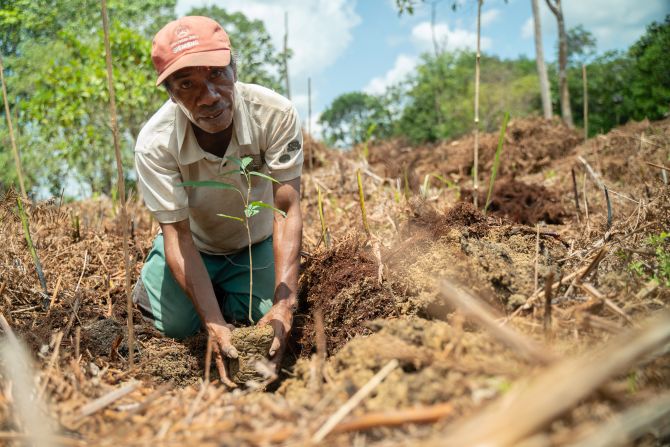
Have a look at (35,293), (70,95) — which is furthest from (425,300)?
(70,95)

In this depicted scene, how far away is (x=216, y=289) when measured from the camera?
2869 millimetres

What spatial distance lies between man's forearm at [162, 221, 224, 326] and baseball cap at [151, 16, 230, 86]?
2.19 feet

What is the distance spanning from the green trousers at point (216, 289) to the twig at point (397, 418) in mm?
1669

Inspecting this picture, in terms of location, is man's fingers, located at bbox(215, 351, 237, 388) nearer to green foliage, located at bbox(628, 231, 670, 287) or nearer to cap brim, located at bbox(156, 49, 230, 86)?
cap brim, located at bbox(156, 49, 230, 86)

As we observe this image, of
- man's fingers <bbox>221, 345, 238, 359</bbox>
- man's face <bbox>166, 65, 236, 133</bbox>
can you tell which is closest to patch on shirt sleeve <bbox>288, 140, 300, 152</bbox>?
man's face <bbox>166, 65, 236, 133</bbox>

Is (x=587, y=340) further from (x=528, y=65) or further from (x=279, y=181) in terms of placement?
(x=528, y=65)

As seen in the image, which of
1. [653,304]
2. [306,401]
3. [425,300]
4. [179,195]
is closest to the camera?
[306,401]

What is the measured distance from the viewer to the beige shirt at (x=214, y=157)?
219cm

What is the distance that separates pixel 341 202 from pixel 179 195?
2.92 metres

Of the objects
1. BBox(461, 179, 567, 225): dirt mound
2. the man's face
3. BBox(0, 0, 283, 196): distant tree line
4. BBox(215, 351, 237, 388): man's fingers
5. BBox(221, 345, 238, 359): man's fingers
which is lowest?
BBox(215, 351, 237, 388): man's fingers

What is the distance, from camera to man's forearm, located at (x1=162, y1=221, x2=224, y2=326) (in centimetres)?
218

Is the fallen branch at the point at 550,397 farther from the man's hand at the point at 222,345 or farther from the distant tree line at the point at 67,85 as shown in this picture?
the distant tree line at the point at 67,85

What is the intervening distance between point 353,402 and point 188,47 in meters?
1.56

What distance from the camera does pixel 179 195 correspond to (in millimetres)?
2174
